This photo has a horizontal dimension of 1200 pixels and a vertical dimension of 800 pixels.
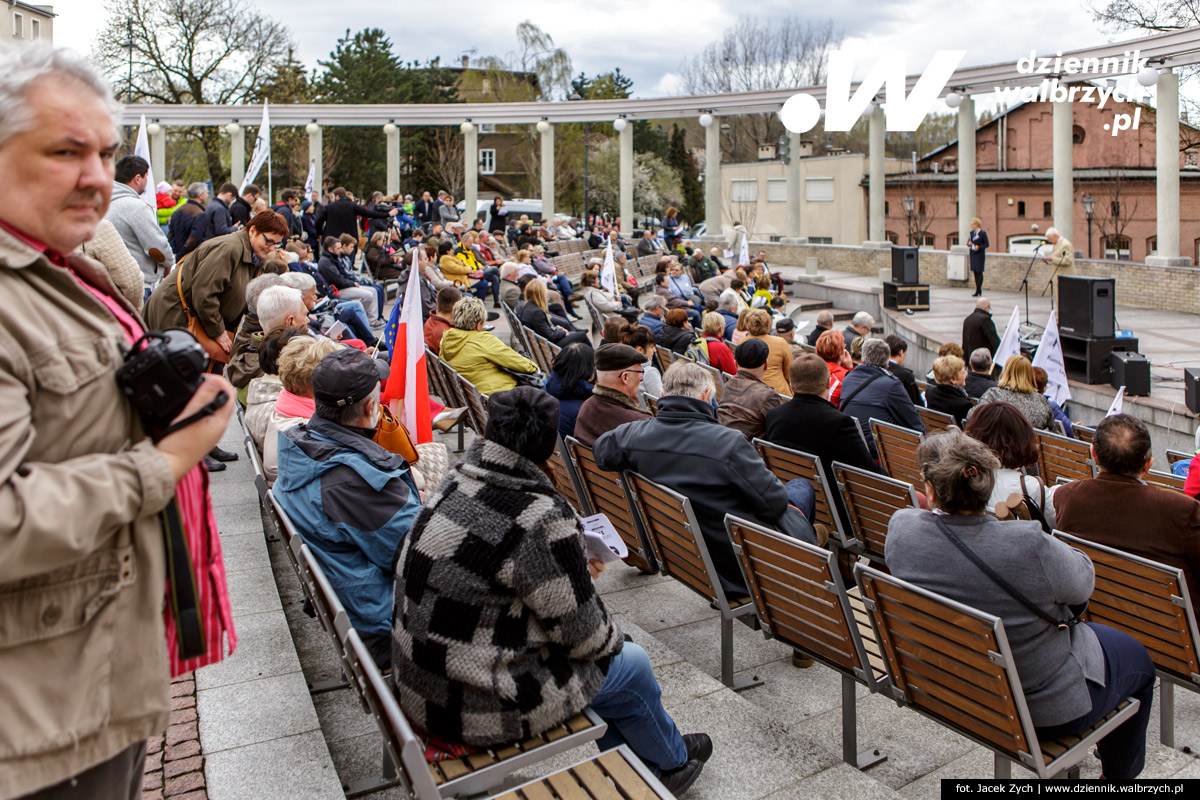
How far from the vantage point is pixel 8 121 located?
1.58 metres

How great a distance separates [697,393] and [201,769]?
102 inches

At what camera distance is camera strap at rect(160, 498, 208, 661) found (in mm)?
1702

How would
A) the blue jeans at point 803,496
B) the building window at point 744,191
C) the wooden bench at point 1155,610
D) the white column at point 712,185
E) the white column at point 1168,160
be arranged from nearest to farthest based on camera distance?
the wooden bench at point 1155,610
the blue jeans at point 803,496
the white column at point 1168,160
the white column at point 712,185
the building window at point 744,191

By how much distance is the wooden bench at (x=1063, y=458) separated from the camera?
6797mm

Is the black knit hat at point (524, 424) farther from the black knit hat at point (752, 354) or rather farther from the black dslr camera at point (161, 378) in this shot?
the black knit hat at point (752, 354)

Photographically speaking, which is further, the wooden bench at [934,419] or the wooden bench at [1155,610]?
the wooden bench at [934,419]

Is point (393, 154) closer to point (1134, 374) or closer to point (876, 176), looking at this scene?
point (876, 176)

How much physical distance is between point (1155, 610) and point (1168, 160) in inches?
955

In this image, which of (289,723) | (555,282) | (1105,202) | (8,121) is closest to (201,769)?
(289,723)

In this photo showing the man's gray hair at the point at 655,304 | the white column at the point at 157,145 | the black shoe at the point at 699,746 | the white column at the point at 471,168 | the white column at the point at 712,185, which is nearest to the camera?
the black shoe at the point at 699,746

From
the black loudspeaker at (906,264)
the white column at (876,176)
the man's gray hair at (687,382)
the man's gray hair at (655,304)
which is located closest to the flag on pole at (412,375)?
the man's gray hair at (687,382)

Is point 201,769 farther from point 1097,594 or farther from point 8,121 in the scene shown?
point 1097,594

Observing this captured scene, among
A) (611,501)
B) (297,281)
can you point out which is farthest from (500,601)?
(297,281)

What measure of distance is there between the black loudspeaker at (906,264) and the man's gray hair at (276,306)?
749 inches
